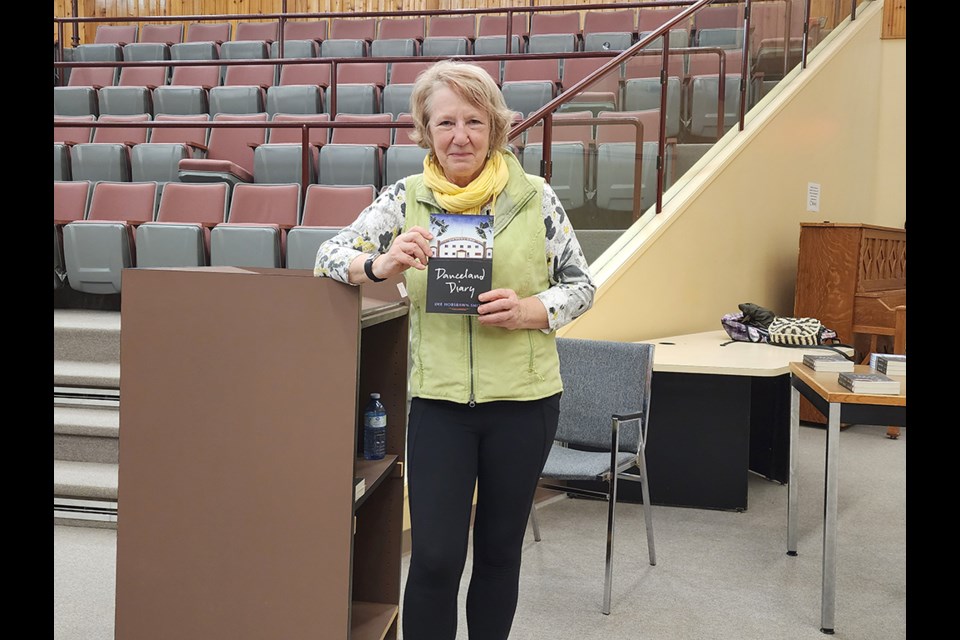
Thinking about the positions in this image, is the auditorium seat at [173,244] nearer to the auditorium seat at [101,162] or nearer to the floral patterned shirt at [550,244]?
the auditorium seat at [101,162]

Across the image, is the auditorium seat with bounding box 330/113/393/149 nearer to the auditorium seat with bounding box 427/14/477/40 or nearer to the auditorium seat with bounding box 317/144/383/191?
the auditorium seat with bounding box 317/144/383/191

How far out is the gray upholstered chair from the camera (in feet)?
8.75

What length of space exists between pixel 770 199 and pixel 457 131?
3861 millimetres

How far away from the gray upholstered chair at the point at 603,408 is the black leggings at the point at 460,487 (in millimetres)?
950

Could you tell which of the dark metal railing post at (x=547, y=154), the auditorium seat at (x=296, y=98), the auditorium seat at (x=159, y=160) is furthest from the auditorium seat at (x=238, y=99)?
the dark metal railing post at (x=547, y=154)

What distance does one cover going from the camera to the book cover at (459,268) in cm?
148

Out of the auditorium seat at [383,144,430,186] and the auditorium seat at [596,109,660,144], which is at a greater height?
the auditorium seat at [596,109,660,144]

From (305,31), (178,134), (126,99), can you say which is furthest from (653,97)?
(305,31)

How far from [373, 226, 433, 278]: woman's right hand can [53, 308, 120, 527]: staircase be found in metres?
1.60

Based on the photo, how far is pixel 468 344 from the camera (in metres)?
1.56

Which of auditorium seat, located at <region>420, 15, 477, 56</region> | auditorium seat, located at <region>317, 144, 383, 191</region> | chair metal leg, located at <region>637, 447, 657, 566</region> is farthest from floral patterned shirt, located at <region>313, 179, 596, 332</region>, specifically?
auditorium seat, located at <region>420, 15, 477, 56</region>

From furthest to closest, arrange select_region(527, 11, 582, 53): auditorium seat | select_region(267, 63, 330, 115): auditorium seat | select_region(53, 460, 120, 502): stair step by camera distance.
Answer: select_region(527, 11, 582, 53): auditorium seat < select_region(267, 63, 330, 115): auditorium seat < select_region(53, 460, 120, 502): stair step
